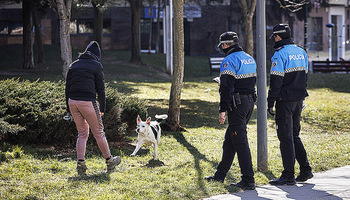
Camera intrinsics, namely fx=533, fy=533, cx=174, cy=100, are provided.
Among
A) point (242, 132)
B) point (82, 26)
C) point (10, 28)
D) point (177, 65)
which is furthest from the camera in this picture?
point (82, 26)

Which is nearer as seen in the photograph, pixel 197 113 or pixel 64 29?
pixel 64 29

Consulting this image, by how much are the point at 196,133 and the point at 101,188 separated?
5.99 metres

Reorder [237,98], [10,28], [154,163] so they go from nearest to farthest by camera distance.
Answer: [237,98] < [154,163] < [10,28]

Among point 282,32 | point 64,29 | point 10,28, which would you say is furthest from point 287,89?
point 10,28

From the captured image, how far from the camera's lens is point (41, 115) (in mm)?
8930

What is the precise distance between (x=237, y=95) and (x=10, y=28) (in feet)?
134

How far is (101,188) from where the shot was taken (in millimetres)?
6699

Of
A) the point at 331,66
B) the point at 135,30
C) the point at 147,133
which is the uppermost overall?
the point at 135,30

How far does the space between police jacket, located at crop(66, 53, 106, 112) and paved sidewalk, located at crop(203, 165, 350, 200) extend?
7.43ft

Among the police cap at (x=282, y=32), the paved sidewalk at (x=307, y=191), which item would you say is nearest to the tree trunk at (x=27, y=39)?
the police cap at (x=282, y=32)

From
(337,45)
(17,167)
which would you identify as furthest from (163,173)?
(337,45)

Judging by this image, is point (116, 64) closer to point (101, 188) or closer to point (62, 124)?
point (62, 124)

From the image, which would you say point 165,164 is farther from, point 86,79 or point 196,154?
point 86,79

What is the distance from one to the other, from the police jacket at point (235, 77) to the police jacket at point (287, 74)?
363 millimetres
